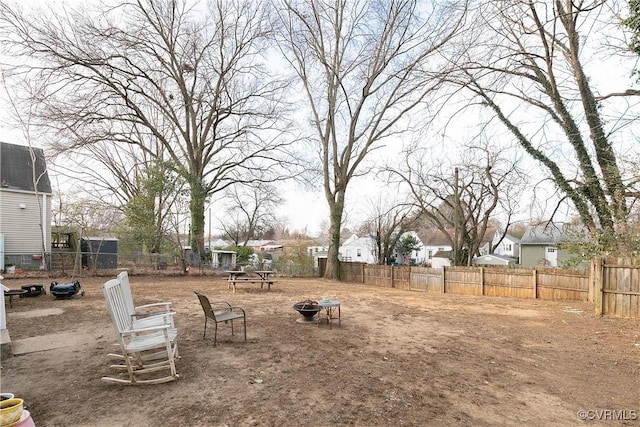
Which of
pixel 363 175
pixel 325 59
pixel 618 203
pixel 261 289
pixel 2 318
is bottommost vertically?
pixel 261 289

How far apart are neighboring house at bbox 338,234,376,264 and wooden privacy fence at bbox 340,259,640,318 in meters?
23.8

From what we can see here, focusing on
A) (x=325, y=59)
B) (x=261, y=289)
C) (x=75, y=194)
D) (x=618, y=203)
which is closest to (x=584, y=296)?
(x=618, y=203)

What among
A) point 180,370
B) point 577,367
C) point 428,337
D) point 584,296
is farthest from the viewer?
point 584,296

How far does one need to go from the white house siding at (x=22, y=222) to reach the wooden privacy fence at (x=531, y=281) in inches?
646

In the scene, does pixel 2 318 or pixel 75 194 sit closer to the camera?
pixel 2 318

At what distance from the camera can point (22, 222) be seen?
1745cm

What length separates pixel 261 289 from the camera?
1238 centimetres

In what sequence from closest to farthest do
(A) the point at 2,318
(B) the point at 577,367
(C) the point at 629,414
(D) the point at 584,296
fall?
(C) the point at 629,414 < (B) the point at 577,367 < (A) the point at 2,318 < (D) the point at 584,296

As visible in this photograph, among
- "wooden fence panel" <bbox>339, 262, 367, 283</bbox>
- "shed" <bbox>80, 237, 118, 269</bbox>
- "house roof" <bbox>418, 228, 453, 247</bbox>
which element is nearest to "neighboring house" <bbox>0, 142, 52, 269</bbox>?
"shed" <bbox>80, 237, 118, 269</bbox>

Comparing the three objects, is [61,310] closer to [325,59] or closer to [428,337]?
[428,337]

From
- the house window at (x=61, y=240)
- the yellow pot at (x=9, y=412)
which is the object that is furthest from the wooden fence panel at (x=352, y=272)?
the yellow pot at (x=9, y=412)

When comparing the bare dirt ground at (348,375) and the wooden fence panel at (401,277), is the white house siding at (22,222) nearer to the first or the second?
the bare dirt ground at (348,375)

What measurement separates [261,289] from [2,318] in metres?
7.83

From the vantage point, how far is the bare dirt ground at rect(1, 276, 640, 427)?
10.2 feet
